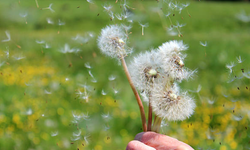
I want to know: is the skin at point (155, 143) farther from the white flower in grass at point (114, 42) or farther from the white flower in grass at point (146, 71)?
the white flower in grass at point (114, 42)

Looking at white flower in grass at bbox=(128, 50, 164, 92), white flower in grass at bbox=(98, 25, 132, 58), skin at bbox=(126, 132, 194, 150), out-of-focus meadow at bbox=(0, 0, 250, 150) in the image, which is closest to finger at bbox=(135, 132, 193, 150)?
skin at bbox=(126, 132, 194, 150)

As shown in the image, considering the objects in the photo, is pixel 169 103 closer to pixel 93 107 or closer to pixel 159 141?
pixel 159 141

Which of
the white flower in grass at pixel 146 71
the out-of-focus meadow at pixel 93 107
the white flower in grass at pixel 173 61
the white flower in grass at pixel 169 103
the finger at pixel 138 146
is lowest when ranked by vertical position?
the out-of-focus meadow at pixel 93 107

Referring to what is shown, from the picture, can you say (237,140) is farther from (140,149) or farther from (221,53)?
(221,53)

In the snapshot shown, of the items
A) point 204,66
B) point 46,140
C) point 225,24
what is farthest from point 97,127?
point 225,24

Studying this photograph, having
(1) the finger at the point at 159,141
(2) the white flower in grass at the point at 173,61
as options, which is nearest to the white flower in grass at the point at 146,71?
(2) the white flower in grass at the point at 173,61

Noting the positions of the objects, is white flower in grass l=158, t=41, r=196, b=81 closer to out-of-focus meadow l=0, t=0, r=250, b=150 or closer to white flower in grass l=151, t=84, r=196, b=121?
white flower in grass l=151, t=84, r=196, b=121
